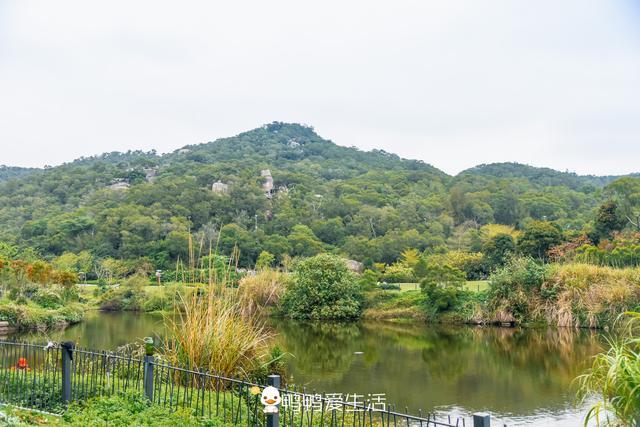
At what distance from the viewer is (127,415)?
488cm

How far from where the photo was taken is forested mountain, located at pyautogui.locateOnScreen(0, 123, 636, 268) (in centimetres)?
4181

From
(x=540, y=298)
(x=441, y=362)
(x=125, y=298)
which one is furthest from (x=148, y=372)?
(x=125, y=298)

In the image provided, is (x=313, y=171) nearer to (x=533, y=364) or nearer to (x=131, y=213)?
(x=131, y=213)

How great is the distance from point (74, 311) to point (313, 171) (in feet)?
167

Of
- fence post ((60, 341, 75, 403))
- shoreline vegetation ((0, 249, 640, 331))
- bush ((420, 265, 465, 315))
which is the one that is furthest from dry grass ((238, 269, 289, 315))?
fence post ((60, 341, 75, 403))

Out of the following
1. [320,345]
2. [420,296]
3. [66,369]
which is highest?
[66,369]

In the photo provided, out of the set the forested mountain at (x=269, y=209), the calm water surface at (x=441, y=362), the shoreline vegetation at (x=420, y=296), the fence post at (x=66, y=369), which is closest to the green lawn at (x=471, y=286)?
the shoreline vegetation at (x=420, y=296)

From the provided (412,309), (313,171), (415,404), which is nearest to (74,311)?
(412,309)

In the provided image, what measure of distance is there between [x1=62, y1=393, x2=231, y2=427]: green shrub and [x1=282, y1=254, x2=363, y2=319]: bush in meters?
20.2

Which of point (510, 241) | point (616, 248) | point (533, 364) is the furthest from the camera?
point (510, 241)

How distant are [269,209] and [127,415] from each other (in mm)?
47487

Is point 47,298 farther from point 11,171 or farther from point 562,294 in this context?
point 11,171

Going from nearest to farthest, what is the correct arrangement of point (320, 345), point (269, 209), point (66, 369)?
point (66, 369) → point (320, 345) → point (269, 209)

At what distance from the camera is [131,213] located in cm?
4509
